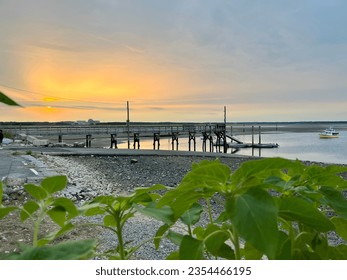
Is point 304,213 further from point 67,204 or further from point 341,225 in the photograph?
point 67,204

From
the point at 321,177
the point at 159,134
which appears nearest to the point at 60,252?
the point at 321,177

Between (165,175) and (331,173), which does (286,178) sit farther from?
(165,175)

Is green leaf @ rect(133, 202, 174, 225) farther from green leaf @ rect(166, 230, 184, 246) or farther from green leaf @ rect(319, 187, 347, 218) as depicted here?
green leaf @ rect(319, 187, 347, 218)

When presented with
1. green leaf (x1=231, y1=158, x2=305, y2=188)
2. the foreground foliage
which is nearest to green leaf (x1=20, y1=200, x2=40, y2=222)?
the foreground foliage

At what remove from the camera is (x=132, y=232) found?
14.7 ft

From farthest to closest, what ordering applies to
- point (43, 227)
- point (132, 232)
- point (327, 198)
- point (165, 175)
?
point (165, 175)
point (132, 232)
point (43, 227)
point (327, 198)

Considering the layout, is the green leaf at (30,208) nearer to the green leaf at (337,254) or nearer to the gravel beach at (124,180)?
the green leaf at (337,254)

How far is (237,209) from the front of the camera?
0.37m

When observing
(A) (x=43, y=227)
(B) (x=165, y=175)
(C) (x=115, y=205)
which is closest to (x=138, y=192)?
(C) (x=115, y=205)

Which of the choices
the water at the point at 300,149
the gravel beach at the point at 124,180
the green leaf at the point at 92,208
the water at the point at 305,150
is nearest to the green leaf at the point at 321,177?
the green leaf at the point at 92,208

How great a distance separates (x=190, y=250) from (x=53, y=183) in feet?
0.64

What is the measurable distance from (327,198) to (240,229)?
0.20 m

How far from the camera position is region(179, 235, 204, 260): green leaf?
0.41m

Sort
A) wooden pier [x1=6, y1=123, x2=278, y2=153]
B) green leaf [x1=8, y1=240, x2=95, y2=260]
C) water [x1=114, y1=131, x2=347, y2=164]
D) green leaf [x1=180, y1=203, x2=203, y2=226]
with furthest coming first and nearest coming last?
wooden pier [x1=6, y1=123, x2=278, y2=153] < water [x1=114, y1=131, x2=347, y2=164] < green leaf [x1=180, y1=203, x2=203, y2=226] < green leaf [x1=8, y1=240, x2=95, y2=260]
